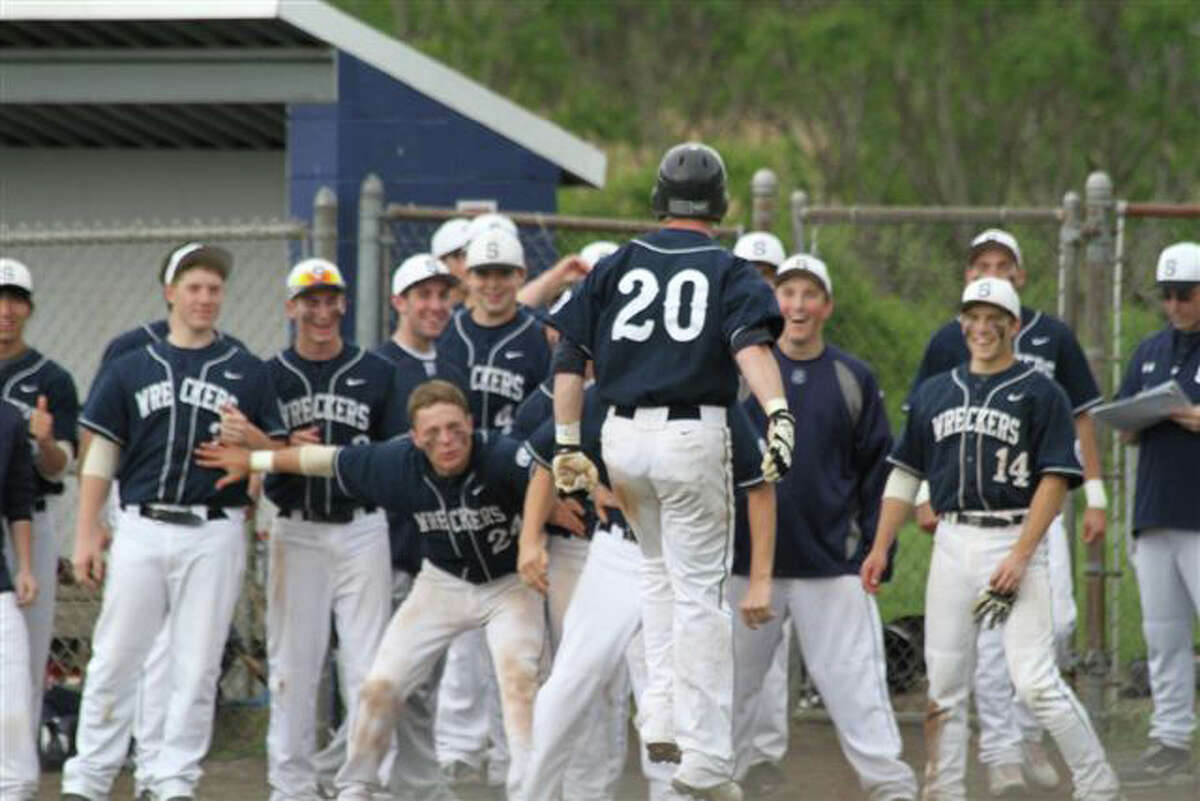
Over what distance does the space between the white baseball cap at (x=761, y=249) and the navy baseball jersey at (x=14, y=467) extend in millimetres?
3061

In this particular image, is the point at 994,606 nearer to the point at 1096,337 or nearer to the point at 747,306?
the point at 747,306

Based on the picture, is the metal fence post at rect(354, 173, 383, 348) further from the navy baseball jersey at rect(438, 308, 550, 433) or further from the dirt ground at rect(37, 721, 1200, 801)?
the dirt ground at rect(37, 721, 1200, 801)

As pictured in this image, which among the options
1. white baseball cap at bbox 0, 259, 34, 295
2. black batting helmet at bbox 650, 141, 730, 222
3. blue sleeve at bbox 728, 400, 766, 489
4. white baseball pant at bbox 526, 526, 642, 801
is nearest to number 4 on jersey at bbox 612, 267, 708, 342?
black batting helmet at bbox 650, 141, 730, 222

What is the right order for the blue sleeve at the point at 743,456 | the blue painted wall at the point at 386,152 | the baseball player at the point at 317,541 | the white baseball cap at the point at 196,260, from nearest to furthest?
the blue sleeve at the point at 743,456 < the white baseball cap at the point at 196,260 < the baseball player at the point at 317,541 < the blue painted wall at the point at 386,152

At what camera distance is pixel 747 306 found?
806 centimetres

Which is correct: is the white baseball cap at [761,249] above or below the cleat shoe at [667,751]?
above

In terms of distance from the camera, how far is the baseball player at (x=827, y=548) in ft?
32.3

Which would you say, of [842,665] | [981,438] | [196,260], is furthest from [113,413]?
[981,438]

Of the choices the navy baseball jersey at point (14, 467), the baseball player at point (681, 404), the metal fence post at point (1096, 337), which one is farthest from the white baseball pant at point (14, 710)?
the metal fence post at point (1096, 337)

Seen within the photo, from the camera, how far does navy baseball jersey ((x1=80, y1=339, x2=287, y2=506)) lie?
9.91m

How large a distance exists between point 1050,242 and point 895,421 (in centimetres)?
289

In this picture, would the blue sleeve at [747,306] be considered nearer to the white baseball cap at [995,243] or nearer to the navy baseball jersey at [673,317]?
the navy baseball jersey at [673,317]

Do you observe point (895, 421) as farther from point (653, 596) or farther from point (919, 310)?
point (653, 596)

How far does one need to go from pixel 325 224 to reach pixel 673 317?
3.64 meters
